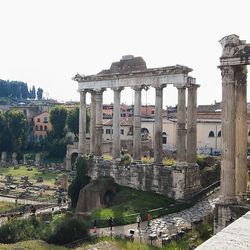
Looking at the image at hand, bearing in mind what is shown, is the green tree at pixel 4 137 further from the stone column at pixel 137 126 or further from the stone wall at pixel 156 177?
the stone column at pixel 137 126

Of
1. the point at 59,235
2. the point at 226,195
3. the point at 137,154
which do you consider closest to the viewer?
the point at 226,195

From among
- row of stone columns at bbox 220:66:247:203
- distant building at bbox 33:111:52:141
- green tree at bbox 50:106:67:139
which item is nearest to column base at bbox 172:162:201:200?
row of stone columns at bbox 220:66:247:203

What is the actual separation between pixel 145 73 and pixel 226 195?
12.3 m

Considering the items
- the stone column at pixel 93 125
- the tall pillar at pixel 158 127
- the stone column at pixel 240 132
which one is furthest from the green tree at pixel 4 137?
the stone column at pixel 240 132

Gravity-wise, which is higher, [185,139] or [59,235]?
[185,139]

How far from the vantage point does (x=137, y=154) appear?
2811cm

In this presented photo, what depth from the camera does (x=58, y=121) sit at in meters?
60.8

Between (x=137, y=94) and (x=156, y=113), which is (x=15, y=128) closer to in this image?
(x=137, y=94)

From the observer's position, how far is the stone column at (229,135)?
16.7 meters

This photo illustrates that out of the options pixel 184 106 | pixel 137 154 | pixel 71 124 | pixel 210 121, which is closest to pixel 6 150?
pixel 71 124

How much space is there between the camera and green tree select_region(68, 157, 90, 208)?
29702 millimetres

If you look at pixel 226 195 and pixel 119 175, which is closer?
pixel 226 195

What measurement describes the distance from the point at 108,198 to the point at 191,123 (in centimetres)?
716

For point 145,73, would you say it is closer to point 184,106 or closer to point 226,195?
point 184,106
